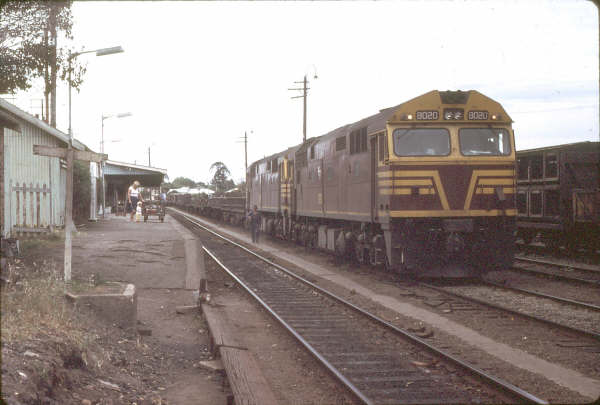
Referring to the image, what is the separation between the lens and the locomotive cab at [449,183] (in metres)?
13.0

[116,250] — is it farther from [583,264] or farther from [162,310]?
[583,264]

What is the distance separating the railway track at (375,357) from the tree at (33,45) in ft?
18.9

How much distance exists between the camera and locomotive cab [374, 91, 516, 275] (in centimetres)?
1298

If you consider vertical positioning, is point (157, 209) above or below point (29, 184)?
below

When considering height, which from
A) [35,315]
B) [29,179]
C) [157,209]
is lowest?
[35,315]

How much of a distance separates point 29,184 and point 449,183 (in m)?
12.9

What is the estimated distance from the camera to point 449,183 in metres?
13.1

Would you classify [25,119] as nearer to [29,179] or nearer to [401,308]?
[29,179]

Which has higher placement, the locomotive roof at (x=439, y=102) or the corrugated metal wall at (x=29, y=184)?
the locomotive roof at (x=439, y=102)

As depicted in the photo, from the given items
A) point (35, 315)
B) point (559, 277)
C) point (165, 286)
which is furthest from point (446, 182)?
point (35, 315)

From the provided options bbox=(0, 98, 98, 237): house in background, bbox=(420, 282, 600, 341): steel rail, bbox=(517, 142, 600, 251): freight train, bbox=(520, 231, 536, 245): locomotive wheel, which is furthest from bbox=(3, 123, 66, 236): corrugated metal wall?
bbox=(520, 231, 536, 245): locomotive wheel

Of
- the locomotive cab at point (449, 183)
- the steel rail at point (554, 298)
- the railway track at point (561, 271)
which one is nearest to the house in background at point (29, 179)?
the locomotive cab at point (449, 183)

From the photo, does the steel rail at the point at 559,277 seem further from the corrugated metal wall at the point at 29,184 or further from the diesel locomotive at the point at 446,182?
the corrugated metal wall at the point at 29,184

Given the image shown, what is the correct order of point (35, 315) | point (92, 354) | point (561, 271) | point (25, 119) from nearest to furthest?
1. point (35, 315)
2. point (92, 354)
3. point (561, 271)
4. point (25, 119)
